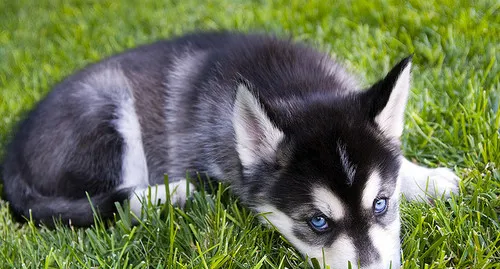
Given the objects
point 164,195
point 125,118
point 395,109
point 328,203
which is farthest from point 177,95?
point 328,203

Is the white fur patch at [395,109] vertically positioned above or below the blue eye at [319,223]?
above

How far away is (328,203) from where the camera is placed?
271 cm

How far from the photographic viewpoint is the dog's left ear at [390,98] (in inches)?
112

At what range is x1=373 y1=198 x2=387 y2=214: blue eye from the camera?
279 centimetres

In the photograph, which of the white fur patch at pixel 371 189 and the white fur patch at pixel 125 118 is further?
the white fur patch at pixel 125 118

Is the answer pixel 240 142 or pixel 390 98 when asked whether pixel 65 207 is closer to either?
pixel 240 142

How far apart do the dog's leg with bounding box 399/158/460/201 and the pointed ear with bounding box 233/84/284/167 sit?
2.61ft

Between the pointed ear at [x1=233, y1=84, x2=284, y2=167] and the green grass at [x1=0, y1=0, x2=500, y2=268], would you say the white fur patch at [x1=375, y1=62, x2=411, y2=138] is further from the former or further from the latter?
the pointed ear at [x1=233, y1=84, x2=284, y2=167]

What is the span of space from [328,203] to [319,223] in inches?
4.6

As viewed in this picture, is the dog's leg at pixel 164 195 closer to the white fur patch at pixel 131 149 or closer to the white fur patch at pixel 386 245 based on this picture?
the white fur patch at pixel 131 149

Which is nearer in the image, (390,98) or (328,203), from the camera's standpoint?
(328,203)

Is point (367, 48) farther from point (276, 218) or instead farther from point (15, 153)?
point (15, 153)

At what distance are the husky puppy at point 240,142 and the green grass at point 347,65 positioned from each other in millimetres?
170

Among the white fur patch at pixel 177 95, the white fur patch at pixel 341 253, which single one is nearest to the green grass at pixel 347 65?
the white fur patch at pixel 341 253
